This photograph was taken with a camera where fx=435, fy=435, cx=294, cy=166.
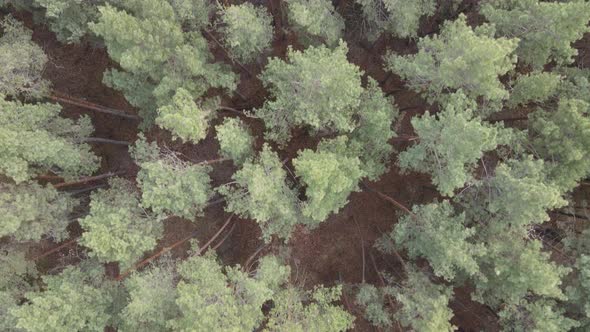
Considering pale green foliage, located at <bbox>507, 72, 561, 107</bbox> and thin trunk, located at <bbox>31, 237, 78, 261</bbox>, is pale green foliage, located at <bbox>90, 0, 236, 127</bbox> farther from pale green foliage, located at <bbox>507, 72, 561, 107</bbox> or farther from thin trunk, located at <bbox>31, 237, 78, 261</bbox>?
pale green foliage, located at <bbox>507, 72, 561, 107</bbox>

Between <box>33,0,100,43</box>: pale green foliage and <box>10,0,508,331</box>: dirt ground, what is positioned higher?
<box>33,0,100,43</box>: pale green foliage

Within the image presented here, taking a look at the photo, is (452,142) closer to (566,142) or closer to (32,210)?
(566,142)

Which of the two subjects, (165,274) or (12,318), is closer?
(12,318)

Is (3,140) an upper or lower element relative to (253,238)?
upper

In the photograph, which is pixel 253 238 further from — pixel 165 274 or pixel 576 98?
pixel 576 98

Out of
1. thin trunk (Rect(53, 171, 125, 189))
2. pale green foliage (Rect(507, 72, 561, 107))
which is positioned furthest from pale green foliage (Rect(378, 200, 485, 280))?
thin trunk (Rect(53, 171, 125, 189))

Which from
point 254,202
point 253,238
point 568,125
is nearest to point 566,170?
point 568,125
